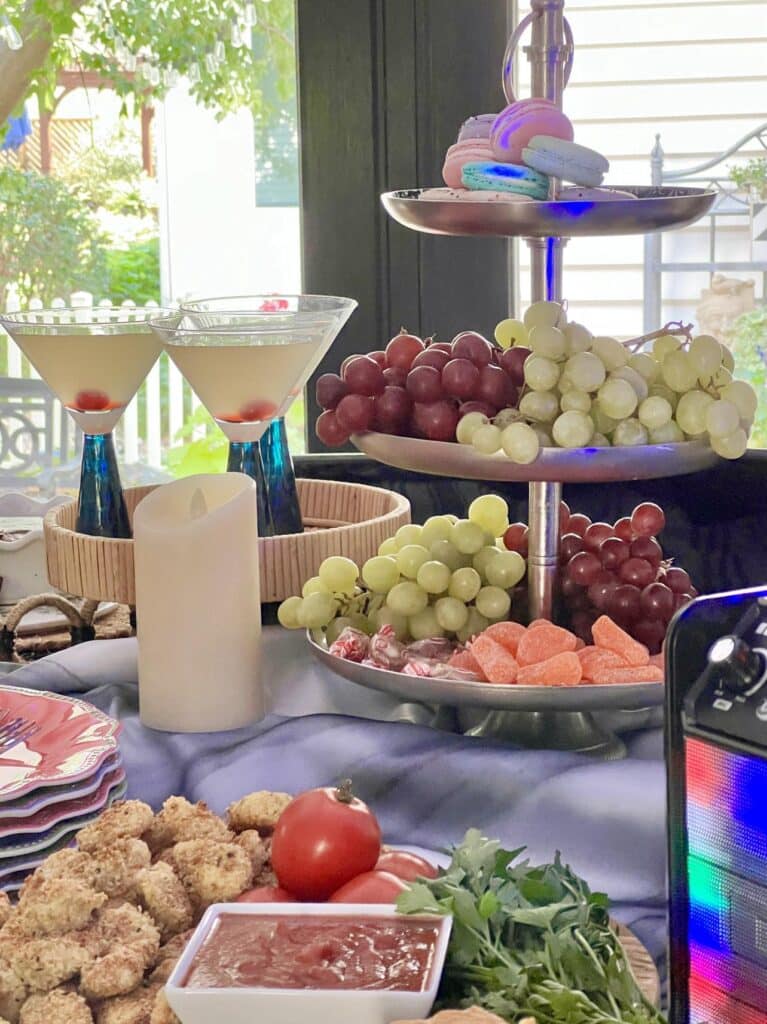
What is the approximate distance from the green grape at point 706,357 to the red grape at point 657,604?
0.19m

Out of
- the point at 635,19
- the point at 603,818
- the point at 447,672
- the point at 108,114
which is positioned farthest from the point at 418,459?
the point at 108,114

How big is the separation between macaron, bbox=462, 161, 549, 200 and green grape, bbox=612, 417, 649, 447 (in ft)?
0.65

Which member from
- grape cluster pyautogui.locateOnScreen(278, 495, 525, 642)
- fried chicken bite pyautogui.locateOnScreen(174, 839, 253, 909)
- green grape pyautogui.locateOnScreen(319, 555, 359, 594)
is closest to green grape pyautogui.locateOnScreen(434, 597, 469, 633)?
grape cluster pyautogui.locateOnScreen(278, 495, 525, 642)

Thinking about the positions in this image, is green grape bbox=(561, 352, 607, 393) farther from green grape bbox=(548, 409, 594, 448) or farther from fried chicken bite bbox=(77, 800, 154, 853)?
fried chicken bite bbox=(77, 800, 154, 853)

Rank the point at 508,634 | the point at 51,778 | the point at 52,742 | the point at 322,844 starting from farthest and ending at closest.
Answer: the point at 508,634 < the point at 52,742 < the point at 51,778 < the point at 322,844

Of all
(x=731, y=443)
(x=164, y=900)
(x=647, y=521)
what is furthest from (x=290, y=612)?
(x=164, y=900)

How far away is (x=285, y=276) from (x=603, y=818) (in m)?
1.89

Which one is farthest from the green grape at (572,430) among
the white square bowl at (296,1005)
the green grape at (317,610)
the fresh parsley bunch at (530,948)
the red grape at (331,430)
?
the white square bowl at (296,1005)

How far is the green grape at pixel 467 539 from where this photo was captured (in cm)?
131

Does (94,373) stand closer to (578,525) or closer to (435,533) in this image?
(435,533)

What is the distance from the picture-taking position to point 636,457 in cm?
113

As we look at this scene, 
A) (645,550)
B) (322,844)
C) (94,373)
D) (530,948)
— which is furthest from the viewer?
(94,373)

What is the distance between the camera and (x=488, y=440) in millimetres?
1132

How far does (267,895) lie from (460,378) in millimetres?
511
